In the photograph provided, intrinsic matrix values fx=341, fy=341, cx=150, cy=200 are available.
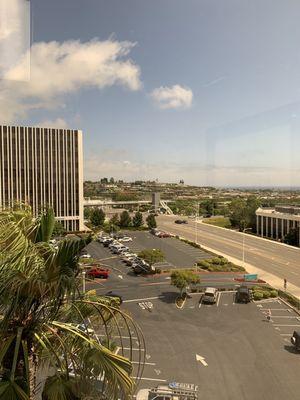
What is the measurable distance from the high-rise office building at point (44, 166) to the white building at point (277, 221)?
10474 mm

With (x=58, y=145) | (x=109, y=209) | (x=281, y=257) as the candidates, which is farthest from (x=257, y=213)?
(x=58, y=145)

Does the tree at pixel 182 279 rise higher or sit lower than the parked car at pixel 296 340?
higher

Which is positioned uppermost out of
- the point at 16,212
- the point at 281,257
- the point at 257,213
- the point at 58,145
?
the point at 58,145

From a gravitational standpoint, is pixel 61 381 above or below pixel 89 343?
below

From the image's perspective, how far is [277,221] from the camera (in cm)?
1853

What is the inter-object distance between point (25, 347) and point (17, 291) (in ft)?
0.83

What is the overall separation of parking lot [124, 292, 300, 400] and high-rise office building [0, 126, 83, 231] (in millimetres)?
10586

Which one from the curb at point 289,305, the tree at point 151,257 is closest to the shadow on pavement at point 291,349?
the curb at point 289,305

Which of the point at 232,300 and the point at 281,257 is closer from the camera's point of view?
the point at 232,300

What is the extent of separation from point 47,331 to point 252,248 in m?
15.4

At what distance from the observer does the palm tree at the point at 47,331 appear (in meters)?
1.35

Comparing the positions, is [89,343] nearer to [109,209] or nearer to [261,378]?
[261,378]

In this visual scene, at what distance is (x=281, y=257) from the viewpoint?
13.9 meters

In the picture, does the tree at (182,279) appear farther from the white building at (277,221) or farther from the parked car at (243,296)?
the white building at (277,221)
